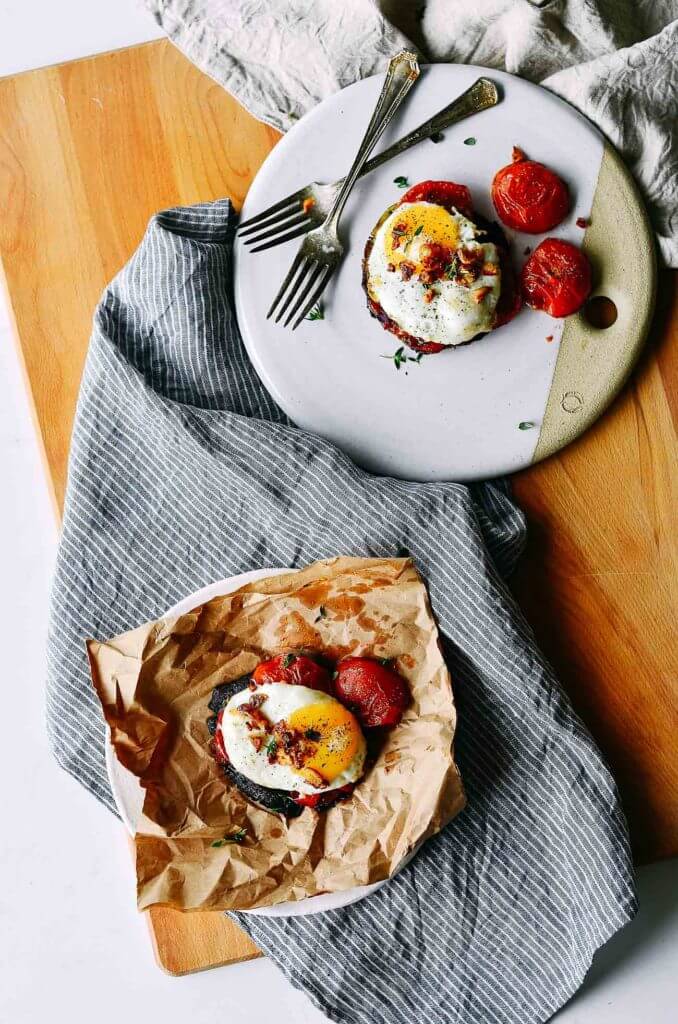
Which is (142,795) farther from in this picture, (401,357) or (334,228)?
(334,228)

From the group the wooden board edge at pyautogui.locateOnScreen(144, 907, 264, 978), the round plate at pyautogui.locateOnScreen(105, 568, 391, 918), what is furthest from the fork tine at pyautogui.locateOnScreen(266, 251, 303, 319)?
the wooden board edge at pyautogui.locateOnScreen(144, 907, 264, 978)

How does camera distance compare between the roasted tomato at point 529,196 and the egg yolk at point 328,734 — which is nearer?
the egg yolk at point 328,734

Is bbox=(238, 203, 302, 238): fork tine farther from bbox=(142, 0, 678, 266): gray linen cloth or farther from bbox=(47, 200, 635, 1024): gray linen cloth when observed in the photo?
bbox=(142, 0, 678, 266): gray linen cloth

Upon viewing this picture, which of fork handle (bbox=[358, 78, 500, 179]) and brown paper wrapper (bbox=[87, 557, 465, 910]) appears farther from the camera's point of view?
fork handle (bbox=[358, 78, 500, 179])

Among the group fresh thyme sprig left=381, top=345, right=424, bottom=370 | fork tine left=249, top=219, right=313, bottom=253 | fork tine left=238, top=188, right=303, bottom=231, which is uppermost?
fork tine left=238, top=188, right=303, bottom=231

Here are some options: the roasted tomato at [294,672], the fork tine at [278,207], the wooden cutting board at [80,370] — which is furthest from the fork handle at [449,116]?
the roasted tomato at [294,672]

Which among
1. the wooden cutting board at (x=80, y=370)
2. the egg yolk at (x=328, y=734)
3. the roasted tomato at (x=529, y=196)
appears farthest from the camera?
the wooden cutting board at (x=80, y=370)

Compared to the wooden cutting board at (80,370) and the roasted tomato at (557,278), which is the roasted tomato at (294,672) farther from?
the roasted tomato at (557,278)
